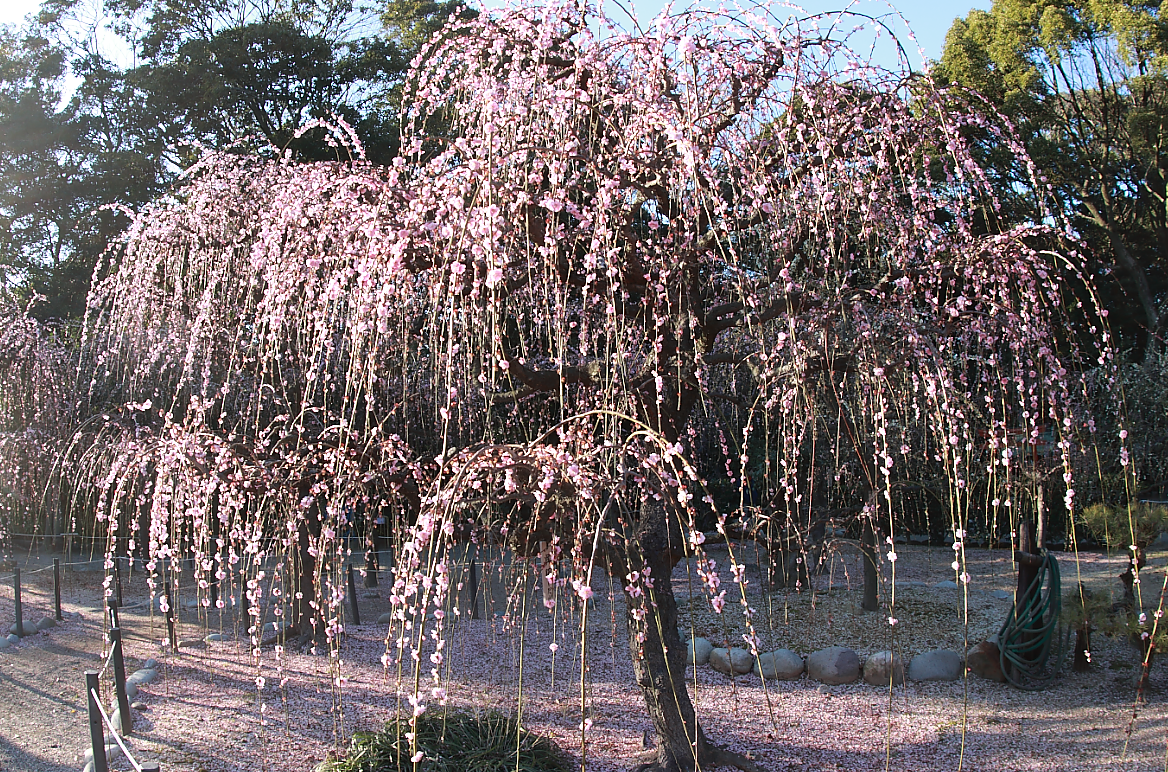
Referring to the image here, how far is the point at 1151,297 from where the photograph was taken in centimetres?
948

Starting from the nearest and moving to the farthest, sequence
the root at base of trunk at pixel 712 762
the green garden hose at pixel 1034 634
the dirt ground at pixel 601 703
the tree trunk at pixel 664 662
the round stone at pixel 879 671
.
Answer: the tree trunk at pixel 664 662, the root at base of trunk at pixel 712 762, the dirt ground at pixel 601 703, the green garden hose at pixel 1034 634, the round stone at pixel 879 671

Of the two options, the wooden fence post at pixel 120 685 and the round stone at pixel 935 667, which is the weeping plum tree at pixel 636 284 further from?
the round stone at pixel 935 667

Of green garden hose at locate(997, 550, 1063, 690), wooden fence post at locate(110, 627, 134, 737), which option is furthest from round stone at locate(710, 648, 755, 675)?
wooden fence post at locate(110, 627, 134, 737)

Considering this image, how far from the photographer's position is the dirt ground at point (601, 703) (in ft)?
11.0

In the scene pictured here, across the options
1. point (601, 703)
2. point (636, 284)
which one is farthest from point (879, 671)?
point (636, 284)

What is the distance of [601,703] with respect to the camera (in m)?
4.05

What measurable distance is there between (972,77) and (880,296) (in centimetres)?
833

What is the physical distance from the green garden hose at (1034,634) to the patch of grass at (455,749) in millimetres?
2467

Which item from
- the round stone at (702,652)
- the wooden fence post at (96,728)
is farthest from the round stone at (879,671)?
the wooden fence post at (96,728)

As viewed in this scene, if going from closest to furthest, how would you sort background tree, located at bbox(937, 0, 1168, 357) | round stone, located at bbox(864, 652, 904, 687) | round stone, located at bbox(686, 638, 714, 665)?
round stone, located at bbox(864, 652, 904, 687), round stone, located at bbox(686, 638, 714, 665), background tree, located at bbox(937, 0, 1168, 357)

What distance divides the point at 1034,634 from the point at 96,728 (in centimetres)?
406

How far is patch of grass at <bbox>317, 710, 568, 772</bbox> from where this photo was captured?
274cm

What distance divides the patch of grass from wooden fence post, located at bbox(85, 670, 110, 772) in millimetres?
695

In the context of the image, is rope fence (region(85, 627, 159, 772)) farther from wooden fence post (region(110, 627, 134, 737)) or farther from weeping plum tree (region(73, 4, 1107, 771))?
weeping plum tree (region(73, 4, 1107, 771))
